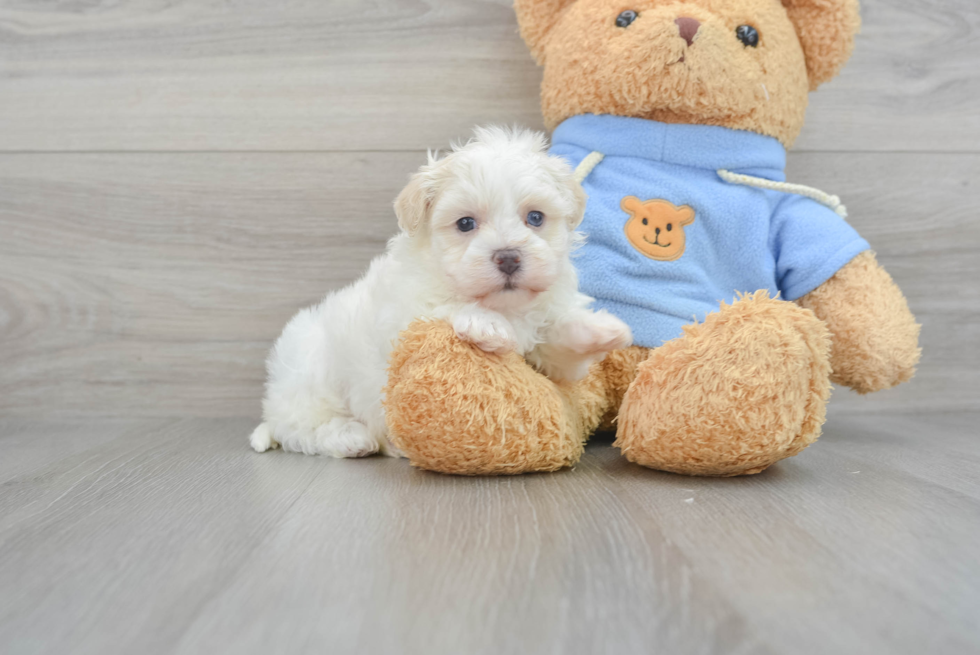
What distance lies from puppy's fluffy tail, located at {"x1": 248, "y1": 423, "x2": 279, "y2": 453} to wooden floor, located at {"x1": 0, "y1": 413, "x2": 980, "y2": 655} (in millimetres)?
172

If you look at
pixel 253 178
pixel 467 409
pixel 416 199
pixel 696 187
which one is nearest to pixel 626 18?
pixel 696 187

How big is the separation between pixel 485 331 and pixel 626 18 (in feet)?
2.31

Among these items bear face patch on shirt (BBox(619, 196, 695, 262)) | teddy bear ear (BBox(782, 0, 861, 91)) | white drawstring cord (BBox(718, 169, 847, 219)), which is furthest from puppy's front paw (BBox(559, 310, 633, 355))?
teddy bear ear (BBox(782, 0, 861, 91))

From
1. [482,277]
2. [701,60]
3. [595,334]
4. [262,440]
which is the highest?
[701,60]

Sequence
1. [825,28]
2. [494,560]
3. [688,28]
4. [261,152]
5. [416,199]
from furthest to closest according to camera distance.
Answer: [261,152] < [825,28] < [688,28] < [416,199] < [494,560]

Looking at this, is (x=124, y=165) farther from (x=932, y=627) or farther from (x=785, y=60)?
(x=932, y=627)

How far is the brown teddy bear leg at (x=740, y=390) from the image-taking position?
102 centimetres

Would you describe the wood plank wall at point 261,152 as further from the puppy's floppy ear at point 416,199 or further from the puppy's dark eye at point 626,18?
the puppy's floppy ear at point 416,199

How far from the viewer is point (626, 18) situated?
1331mm

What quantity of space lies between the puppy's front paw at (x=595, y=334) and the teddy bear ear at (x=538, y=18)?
2.31ft

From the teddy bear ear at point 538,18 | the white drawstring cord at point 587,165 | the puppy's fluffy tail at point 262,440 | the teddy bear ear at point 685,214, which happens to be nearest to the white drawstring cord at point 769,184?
the teddy bear ear at point 685,214

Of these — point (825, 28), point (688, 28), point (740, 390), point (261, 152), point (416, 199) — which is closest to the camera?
point (740, 390)

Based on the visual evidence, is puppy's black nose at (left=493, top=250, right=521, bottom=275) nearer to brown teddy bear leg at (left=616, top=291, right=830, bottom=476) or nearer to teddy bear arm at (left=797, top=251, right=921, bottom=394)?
brown teddy bear leg at (left=616, top=291, right=830, bottom=476)

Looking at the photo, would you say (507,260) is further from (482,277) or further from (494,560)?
(494,560)
